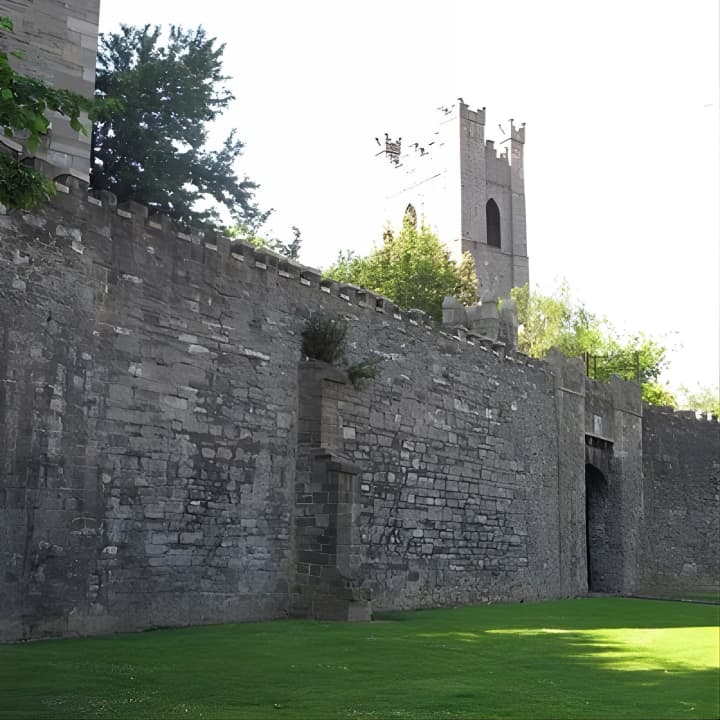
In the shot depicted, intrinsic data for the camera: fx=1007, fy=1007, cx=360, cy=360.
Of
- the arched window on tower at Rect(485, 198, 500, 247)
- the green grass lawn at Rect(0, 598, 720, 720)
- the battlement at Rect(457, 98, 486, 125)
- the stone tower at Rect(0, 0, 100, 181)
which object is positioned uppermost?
the battlement at Rect(457, 98, 486, 125)

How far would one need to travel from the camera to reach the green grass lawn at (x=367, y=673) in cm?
713

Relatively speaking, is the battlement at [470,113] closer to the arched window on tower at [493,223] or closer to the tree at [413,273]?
the arched window on tower at [493,223]

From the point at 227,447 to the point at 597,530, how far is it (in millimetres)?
16051

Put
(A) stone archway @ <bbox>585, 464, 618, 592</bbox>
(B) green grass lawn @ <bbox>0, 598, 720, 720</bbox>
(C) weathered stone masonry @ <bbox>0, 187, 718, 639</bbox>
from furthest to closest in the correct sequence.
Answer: (A) stone archway @ <bbox>585, 464, 618, 592</bbox>, (C) weathered stone masonry @ <bbox>0, 187, 718, 639</bbox>, (B) green grass lawn @ <bbox>0, 598, 720, 720</bbox>

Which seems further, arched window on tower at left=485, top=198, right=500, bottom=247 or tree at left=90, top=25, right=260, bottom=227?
arched window on tower at left=485, top=198, right=500, bottom=247

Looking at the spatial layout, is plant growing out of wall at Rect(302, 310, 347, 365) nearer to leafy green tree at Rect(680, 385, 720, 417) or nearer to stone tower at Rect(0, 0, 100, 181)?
stone tower at Rect(0, 0, 100, 181)

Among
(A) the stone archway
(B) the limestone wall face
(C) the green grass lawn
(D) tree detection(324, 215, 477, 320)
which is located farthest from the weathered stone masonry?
→ (D) tree detection(324, 215, 477, 320)

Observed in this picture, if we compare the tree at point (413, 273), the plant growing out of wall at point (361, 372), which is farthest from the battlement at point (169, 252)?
the tree at point (413, 273)

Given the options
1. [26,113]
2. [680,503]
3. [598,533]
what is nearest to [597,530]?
[598,533]

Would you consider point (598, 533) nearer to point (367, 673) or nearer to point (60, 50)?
point (60, 50)

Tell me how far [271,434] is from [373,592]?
12.3 feet

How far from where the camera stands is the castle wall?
29.9 meters

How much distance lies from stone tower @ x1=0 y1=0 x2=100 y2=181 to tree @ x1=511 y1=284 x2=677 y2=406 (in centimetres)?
2796

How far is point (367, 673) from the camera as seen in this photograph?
9.05 m
